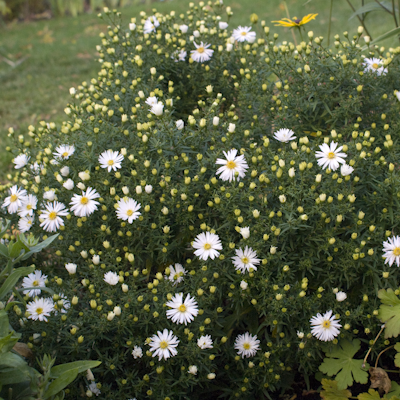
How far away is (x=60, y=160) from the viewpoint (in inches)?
83.6

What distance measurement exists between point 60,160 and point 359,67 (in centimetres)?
173

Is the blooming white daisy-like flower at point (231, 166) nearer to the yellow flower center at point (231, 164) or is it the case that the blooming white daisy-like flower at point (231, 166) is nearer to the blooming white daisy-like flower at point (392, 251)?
the yellow flower center at point (231, 164)

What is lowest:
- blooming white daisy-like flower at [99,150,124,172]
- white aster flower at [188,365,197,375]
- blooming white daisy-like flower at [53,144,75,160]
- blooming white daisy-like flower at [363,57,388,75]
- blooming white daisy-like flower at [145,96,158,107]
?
white aster flower at [188,365,197,375]

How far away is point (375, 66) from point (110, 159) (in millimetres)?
1636

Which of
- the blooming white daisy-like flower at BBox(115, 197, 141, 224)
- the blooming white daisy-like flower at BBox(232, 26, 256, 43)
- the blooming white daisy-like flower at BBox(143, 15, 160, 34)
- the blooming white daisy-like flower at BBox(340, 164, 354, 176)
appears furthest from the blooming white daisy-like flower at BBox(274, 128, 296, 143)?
the blooming white daisy-like flower at BBox(143, 15, 160, 34)

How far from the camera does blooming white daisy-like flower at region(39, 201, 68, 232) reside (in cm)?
197

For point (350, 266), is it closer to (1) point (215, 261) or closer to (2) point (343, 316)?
(2) point (343, 316)

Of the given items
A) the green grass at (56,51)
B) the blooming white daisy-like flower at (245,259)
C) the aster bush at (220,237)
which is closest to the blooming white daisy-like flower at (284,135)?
the aster bush at (220,237)

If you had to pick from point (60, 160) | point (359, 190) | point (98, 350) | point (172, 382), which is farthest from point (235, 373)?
point (60, 160)

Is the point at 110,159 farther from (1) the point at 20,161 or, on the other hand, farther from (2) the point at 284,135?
(2) the point at 284,135

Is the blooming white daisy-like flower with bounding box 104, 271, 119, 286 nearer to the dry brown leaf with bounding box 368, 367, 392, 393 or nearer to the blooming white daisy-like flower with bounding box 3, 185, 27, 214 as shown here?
the blooming white daisy-like flower with bounding box 3, 185, 27, 214

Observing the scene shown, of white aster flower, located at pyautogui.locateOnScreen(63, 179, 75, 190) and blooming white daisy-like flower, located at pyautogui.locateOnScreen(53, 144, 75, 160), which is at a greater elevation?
blooming white daisy-like flower, located at pyautogui.locateOnScreen(53, 144, 75, 160)

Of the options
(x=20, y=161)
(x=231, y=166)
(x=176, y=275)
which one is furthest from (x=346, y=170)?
(x=20, y=161)

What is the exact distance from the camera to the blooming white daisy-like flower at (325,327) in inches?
69.5
